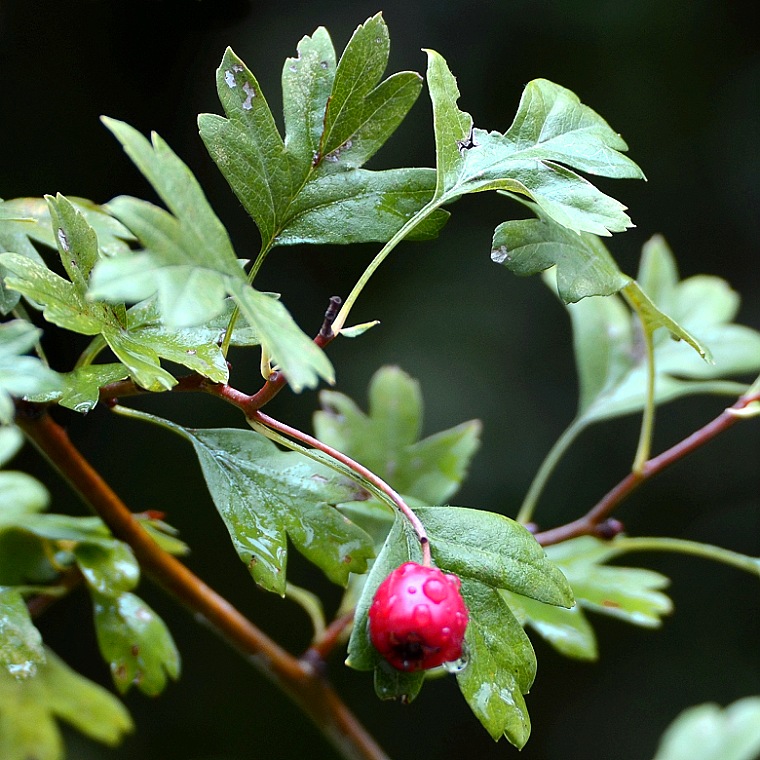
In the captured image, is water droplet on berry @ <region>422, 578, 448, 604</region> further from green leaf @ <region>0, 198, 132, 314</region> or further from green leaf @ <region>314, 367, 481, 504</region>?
green leaf @ <region>314, 367, 481, 504</region>

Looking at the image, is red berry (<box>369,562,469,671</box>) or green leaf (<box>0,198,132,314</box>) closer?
red berry (<box>369,562,469,671</box>)

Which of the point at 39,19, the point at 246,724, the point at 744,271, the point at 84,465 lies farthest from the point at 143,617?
the point at 744,271

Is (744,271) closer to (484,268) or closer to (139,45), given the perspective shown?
(484,268)

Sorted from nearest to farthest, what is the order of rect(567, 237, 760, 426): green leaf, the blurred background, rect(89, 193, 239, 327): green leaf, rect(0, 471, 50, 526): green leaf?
1. rect(89, 193, 239, 327): green leaf
2. rect(0, 471, 50, 526): green leaf
3. rect(567, 237, 760, 426): green leaf
4. the blurred background

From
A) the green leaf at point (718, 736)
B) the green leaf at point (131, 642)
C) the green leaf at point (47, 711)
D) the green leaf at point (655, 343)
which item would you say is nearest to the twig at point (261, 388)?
the green leaf at point (131, 642)

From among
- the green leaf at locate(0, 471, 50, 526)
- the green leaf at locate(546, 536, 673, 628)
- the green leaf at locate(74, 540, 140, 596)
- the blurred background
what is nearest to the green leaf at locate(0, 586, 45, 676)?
the green leaf at locate(74, 540, 140, 596)
